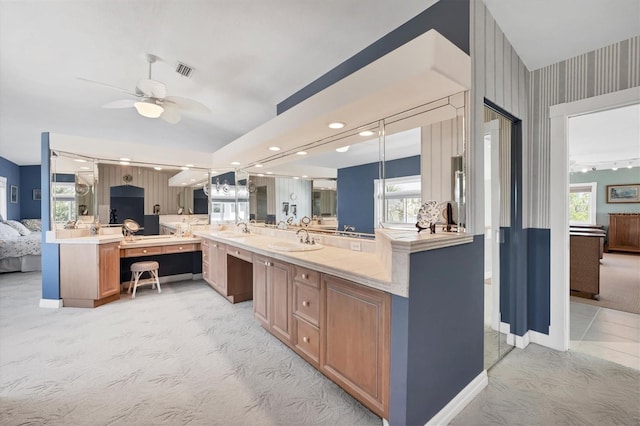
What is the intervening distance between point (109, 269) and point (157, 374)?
2349 millimetres

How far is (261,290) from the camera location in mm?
2744

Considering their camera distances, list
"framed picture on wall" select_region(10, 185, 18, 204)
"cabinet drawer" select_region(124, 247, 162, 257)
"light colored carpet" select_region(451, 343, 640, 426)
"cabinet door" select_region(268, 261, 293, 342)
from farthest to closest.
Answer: "framed picture on wall" select_region(10, 185, 18, 204), "cabinet drawer" select_region(124, 247, 162, 257), "cabinet door" select_region(268, 261, 293, 342), "light colored carpet" select_region(451, 343, 640, 426)

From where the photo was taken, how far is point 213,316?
326cm

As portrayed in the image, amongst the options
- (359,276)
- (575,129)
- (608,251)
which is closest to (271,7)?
(359,276)

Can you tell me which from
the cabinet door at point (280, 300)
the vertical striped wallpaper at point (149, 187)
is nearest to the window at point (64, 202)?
the vertical striped wallpaper at point (149, 187)

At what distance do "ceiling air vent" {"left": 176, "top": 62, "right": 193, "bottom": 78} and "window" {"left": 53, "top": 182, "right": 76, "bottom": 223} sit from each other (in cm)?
245

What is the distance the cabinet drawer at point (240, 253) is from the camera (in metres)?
3.04

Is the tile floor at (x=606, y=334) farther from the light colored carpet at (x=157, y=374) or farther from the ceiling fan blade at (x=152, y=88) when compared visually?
the ceiling fan blade at (x=152, y=88)

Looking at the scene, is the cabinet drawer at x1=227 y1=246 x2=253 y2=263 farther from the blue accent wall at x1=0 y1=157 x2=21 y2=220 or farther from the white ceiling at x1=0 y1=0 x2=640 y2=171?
the blue accent wall at x1=0 y1=157 x2=21 y2=220

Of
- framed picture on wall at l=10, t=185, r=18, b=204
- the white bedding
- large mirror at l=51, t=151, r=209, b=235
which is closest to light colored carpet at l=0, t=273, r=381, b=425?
large mirror at l=51, t=151, r=209, b=235

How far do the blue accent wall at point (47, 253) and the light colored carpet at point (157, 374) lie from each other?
1.14ft

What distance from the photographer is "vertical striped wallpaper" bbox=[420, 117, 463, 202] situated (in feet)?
6.31

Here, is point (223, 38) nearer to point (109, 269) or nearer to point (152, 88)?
point (152, 88)

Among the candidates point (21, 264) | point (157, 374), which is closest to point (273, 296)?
point (157, 374)
